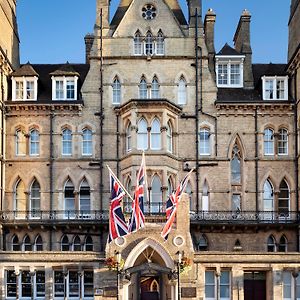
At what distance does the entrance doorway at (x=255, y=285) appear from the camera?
47.1m

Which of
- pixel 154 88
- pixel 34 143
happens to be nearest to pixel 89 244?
pixel 34 143

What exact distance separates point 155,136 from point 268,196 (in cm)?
833

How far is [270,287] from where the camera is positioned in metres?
46.0

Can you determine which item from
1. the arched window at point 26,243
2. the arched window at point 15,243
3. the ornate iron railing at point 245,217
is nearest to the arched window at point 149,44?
the ornate iron railing at point 245,217

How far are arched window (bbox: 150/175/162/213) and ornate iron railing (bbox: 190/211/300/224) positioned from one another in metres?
2.25

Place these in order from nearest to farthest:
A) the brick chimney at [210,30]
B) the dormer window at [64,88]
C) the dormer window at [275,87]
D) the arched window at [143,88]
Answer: the arched window at [143,88] → the dormer window at [275,87] → the dormer window at [64,88] → the brick chimney at [210,30]

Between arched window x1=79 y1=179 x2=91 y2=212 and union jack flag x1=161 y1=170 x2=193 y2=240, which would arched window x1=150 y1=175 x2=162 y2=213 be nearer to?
arched window x1=79 y1=179 x2=91 y2=212

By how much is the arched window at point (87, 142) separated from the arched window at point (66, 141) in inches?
33.6

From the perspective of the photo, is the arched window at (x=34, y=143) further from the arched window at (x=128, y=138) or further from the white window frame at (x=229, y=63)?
the white window frame at (x=229, y=63)

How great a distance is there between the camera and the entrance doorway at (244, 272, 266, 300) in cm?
4712

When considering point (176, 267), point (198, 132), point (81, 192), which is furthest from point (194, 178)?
point (176, 267)

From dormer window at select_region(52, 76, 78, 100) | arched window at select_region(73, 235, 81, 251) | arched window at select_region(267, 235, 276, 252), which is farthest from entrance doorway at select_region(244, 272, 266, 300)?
dormer window at select_region(52, 76, 78, 100)

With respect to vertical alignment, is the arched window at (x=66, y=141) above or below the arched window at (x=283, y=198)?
above

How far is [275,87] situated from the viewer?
5503cm
